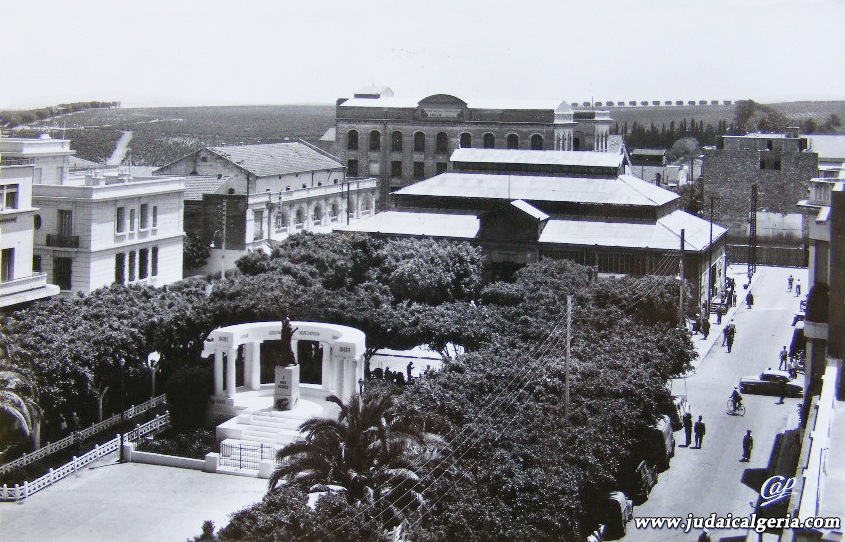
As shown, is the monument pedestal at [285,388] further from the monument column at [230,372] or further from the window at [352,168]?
the window at [352,168]

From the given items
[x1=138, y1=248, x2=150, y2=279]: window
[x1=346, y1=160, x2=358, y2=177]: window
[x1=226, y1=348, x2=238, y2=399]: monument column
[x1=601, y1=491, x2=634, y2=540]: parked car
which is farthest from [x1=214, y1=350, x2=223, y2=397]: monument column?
[x1=346, y1=160, x2=358, y2=177]: window

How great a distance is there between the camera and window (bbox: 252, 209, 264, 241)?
82000mm

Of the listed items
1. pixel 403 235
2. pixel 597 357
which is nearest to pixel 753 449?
pixel 597 357

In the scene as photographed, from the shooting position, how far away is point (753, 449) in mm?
41344

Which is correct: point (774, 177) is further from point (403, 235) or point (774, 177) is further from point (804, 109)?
point (804, 109)

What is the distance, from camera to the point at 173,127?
12688cm

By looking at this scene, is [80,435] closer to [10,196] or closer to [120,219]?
[10,196]

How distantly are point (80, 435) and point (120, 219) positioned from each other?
67.6 feet

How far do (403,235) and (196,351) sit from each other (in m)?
26.7

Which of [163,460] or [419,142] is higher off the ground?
[419,142]

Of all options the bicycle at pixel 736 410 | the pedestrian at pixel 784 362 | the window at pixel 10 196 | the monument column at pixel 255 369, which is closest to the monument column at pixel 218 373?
the monument column at pixel 255 369

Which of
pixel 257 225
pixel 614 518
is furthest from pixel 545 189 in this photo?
pixel 614 518

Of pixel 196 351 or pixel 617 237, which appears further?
pixel 617 237

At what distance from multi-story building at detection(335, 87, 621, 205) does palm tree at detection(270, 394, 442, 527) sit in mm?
83994
